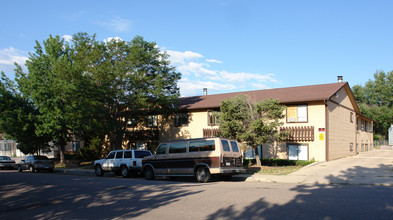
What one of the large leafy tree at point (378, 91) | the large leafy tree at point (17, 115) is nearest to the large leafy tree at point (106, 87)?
the large leafy tree at point (17, 115)

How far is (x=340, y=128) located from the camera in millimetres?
27297

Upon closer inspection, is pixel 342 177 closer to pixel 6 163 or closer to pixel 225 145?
pixel 225 145

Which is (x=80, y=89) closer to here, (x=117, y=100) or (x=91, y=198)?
(x=117, y=100)

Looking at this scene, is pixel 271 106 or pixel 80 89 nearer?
pixel 271 106

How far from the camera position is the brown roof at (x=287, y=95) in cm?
2444

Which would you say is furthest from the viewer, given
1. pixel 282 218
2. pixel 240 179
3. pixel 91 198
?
pixel 240 179

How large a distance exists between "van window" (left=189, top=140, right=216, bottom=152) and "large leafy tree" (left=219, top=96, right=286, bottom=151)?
5.11m

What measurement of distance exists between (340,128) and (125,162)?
59.5 ft

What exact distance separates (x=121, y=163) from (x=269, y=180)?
977 cm

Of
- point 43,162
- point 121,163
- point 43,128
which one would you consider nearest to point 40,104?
point 43,128

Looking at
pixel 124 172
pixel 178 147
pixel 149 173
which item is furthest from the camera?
pixel 124 172

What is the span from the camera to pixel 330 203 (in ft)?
28.5

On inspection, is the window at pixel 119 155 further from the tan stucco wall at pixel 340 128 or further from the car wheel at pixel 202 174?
the tan stucco wall at pixel 340 128

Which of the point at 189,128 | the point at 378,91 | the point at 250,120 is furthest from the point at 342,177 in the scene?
the point at 378,91
